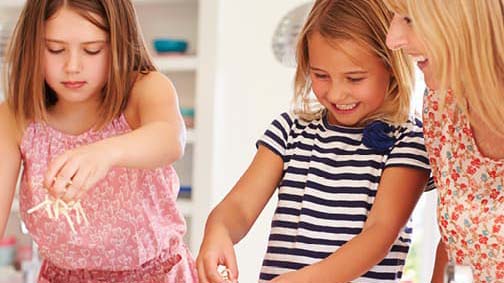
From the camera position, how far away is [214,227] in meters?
1.35

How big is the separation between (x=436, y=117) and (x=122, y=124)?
22.1 inches

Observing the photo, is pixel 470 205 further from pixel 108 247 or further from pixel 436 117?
pixel 108 247

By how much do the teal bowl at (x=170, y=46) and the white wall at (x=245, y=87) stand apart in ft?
0.70

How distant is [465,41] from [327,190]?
411 mm

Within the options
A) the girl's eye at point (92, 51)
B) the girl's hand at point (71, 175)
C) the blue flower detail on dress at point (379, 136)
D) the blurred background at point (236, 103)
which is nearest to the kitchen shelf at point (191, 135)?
the blurred background at point (236, 103)

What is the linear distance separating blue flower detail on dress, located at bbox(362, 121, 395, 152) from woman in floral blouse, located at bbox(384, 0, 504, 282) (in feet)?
0.20

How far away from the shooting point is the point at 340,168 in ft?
4.63

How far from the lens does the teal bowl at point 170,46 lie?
3.29 meters

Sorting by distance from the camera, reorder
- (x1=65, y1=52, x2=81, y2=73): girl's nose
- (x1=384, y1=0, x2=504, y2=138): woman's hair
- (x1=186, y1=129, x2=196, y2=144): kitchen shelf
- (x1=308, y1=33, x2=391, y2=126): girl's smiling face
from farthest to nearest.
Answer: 1. (x1=186, y1=129, x2=196, y2=144): kitchen shelf
2. (x1=65, y1=52, x2=81, y2=73): girl's nose
3. (x1=308, y1=33, x2=391, y2=126): girl's smiling face
4. (x1=384, y1=0, x2=504, y2=138): woman's hair

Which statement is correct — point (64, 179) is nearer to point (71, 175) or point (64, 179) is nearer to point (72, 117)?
point (71, 175)

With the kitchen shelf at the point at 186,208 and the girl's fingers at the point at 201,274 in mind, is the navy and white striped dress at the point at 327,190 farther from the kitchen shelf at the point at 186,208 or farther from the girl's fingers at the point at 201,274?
the kitchen shelf at the point at 186,208

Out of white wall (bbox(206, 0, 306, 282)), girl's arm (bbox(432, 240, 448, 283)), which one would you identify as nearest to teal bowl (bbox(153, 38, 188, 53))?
white wall (bbox(206, 0, 306, 282))

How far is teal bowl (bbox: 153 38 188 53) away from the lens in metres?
3.29

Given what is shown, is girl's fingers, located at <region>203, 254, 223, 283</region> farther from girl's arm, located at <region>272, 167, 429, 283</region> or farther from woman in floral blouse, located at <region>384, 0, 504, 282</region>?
woman in floral blouse, located at <region>384, 0, 504, 282</region>
